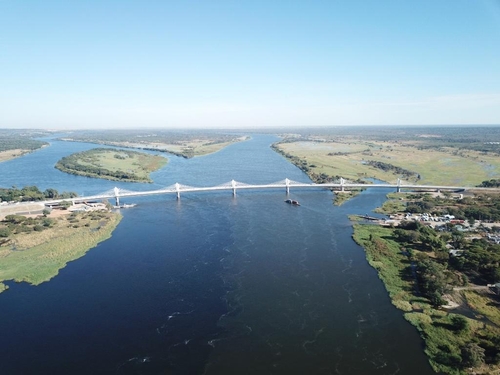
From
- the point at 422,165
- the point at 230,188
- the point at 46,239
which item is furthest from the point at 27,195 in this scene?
the point at 422,165

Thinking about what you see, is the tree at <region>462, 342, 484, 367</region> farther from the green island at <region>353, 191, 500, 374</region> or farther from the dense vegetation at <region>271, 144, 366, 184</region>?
the dense vegetation at <region>271, 144, 366, 184</region>

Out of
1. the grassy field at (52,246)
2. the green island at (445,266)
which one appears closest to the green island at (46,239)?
the grassy field at (52,246)

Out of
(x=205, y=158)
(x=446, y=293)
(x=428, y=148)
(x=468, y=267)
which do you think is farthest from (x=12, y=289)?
(x=428, y=148)

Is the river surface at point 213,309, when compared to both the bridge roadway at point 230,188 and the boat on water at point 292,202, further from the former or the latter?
the bridge roadway at point 230,188

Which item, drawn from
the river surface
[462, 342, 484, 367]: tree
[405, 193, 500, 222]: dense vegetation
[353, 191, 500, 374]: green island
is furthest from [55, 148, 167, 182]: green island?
[462, 342, 484, 367]: tree

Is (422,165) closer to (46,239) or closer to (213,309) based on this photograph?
(213,309)

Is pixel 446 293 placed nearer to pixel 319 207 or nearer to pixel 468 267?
pixel 468 267
